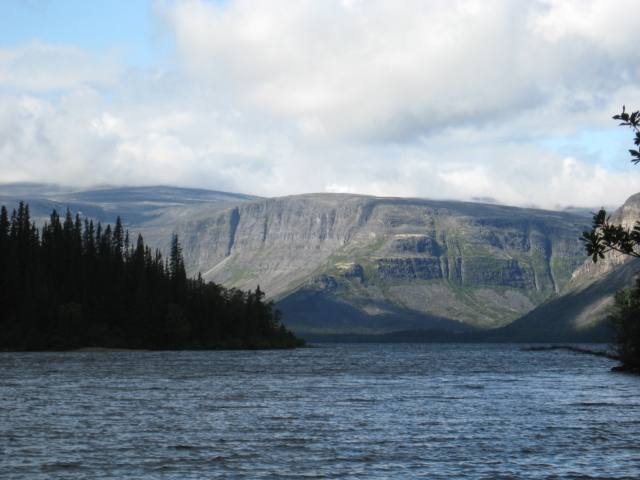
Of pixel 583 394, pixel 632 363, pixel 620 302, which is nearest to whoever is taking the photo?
pixel 583 394

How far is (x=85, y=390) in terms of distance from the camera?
3718 inches

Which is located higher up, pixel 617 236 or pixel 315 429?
pixel 617 236

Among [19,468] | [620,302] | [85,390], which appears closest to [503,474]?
[19,468]

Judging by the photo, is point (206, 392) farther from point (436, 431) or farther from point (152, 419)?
point (436, 431)

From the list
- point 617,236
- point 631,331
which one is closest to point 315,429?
point 617,236

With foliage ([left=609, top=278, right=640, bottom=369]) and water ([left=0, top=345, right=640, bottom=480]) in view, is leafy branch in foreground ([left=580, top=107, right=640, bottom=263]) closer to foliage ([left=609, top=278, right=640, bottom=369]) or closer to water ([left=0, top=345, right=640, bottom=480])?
water ([left=0, top=345, right=640, bottom=480])

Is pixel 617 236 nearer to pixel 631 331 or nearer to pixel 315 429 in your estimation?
pixel 315 429

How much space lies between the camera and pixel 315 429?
62312mm

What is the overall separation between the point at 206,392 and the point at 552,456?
175 feet

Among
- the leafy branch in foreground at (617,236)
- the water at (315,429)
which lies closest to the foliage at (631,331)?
the water at (315,429)

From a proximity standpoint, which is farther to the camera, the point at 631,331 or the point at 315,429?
the point at 631,331

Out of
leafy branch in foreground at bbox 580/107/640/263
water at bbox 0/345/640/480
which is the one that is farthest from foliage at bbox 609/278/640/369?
leafy branch in foreground at bbox 580/107/640/263

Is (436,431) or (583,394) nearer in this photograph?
(436,431)

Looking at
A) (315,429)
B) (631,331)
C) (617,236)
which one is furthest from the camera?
(631,331)
